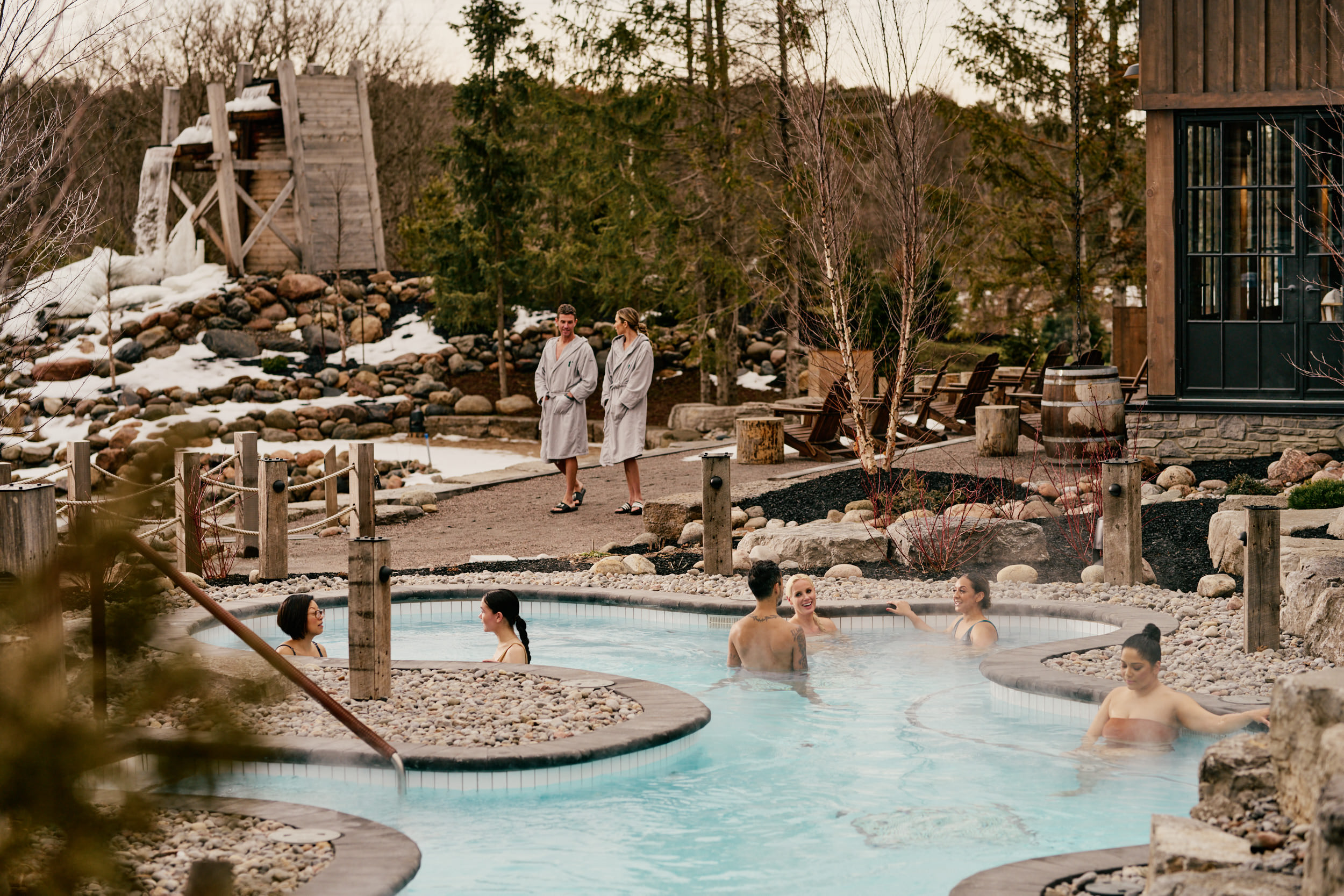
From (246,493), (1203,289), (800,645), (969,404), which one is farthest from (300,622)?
(969,404)

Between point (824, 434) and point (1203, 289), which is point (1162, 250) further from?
point (824, 434)

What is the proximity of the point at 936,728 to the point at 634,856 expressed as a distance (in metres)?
2.21

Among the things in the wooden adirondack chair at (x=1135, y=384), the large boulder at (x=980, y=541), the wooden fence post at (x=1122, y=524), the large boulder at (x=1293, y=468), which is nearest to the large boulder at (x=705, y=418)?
the wooden adirondack chair at (x=1135, y=384)

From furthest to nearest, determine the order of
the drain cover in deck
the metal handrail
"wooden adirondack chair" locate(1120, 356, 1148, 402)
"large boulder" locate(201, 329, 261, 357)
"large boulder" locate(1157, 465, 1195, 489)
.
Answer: "large boulder" locate(201, 329, 261, 357) → "wooden adirondack chair" locate(1120, 356, 1148, 402) → "large boulder" locate(1157, 465, 1195, 489) → the drain cover in deck → the metal handrail

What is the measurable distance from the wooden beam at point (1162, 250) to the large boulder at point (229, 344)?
17.4m

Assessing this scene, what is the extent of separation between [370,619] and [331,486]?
6.39 m

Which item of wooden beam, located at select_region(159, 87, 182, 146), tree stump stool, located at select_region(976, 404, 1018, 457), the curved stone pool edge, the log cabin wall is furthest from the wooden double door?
wooden beam, located at select_region(159, 87, 182, 146)

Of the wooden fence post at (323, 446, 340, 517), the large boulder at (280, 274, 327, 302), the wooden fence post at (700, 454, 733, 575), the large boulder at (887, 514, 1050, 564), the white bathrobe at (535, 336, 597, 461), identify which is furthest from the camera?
the large boulder at (280, 274, 327, 302)

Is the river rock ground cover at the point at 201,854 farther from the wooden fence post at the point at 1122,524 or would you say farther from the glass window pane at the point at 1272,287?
the glass window pane at the point at 1272,287

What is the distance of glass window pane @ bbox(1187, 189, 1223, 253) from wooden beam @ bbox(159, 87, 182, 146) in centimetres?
2185

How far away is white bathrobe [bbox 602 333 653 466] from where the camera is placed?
12680 mm

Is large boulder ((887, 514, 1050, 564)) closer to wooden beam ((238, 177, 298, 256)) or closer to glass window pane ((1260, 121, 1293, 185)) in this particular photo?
glass window pane ((1260, 121, 1293, 185))

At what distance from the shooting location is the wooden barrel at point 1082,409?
13.4 meters

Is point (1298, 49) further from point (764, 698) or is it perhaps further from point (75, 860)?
point (75, 860)
